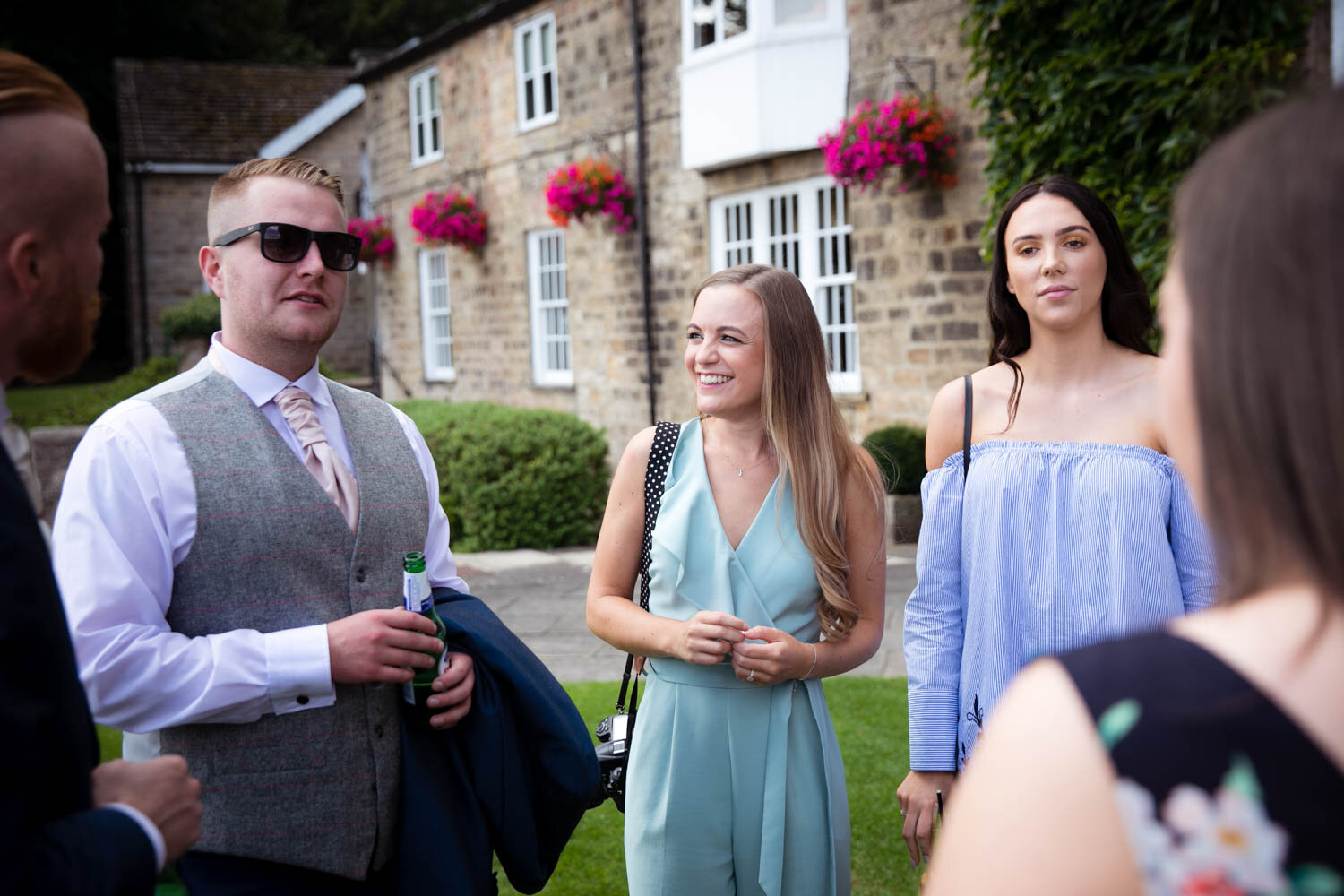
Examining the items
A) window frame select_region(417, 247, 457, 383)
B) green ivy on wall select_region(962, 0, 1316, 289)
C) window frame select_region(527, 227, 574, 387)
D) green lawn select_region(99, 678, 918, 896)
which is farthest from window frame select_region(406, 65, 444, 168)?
green lawn select_region(99, 678, 918, 896)

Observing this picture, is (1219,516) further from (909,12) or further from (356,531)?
(909,12)

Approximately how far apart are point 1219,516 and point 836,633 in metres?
1.86

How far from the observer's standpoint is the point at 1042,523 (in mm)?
2482

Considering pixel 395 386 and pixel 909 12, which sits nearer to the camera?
pixel 909 12

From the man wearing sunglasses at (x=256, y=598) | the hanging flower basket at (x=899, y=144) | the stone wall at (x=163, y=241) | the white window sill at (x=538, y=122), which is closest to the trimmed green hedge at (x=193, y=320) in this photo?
the stone wall at (x=163, y=241)

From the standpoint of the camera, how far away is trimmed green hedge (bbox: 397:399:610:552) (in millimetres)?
10594

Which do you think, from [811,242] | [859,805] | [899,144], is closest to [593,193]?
[811,242]

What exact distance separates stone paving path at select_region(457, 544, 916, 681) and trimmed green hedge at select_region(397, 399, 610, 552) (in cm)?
34

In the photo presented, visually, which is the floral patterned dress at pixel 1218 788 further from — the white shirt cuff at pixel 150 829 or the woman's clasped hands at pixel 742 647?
the woman's clasped hands at pixel 742 647

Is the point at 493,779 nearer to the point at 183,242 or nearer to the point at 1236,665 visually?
the point at 1236,665

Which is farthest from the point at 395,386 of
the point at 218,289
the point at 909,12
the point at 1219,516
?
the point at 1219,516

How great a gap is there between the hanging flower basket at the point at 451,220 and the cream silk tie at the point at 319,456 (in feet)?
50.6

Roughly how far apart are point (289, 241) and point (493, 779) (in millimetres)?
1262

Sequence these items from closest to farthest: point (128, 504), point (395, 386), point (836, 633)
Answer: point (128, 504) < point (836, 633) < point (395, 386)
